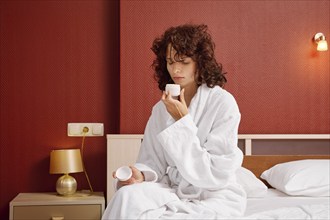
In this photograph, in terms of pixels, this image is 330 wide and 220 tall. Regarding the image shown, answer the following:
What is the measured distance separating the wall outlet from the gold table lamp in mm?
166

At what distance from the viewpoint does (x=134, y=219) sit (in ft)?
5.61

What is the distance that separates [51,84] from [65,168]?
0.57 metres

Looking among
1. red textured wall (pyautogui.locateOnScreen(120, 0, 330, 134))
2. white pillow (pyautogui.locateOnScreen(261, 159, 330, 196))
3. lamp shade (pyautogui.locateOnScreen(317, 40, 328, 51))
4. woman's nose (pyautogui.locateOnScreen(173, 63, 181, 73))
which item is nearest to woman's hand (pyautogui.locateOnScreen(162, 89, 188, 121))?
woman's nose (pyautogui.locateOnScreen(173, 63, 181, 73))

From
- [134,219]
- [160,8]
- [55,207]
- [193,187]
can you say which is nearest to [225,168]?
[193,187]

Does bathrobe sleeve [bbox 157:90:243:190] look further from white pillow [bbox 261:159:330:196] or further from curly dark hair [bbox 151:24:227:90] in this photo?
white pillow [bbox 261:159:330:196]

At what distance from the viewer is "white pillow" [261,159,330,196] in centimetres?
296

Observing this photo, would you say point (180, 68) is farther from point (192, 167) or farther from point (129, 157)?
point (129, 157)

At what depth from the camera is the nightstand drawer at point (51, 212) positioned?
3240 mm

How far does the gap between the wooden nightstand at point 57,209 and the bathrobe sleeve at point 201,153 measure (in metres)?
1.43

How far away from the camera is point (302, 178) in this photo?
9.85 feet

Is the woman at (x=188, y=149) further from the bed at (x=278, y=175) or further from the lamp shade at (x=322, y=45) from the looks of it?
the lamp shade at (x=322, y=45)

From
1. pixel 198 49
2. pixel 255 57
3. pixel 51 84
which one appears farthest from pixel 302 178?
pixel 51 84

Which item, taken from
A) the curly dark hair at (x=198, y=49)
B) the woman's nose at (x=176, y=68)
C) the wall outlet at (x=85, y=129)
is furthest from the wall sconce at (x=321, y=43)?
the woman's nose at (x=176, y=68)

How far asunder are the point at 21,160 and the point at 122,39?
99 centimetres
